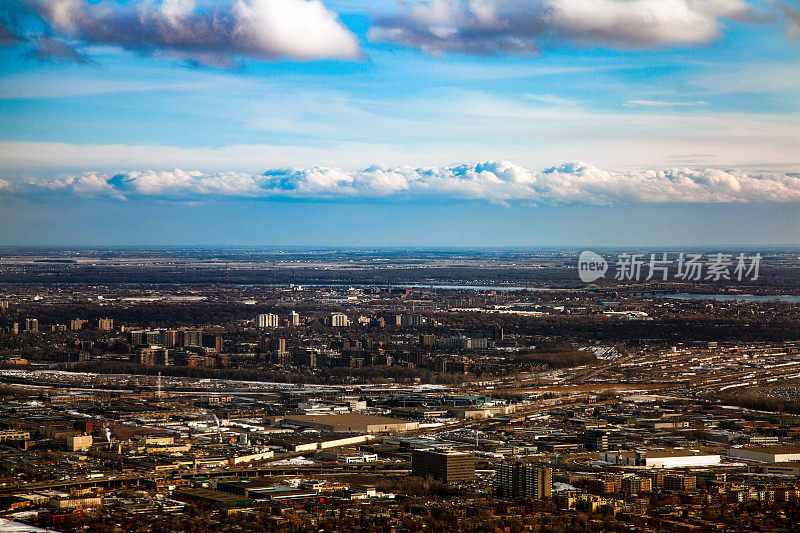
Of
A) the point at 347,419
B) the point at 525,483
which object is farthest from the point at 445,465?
the point at 347,419

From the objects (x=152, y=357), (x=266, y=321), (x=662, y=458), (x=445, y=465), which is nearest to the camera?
(x=445, y=465)

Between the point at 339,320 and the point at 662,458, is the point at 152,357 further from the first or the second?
the point at 662,458

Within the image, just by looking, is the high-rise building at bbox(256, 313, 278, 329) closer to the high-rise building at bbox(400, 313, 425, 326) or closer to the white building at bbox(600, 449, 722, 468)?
the high-rise building at bbox(400, 313, 425, 326)

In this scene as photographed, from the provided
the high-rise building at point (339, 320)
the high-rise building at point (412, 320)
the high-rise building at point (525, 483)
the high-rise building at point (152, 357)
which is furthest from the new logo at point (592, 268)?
the high-rise building at point (525, 483)

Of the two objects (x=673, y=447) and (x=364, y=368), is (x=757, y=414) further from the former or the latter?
(x=364, y=368)

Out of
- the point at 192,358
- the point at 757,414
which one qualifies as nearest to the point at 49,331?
the point at 192,358
